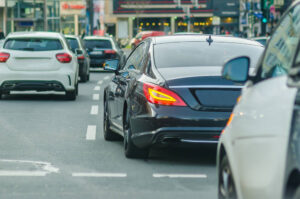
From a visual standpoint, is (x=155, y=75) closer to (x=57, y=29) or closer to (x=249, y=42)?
(x=249, y=42)

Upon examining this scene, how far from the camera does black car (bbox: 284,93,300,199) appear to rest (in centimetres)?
368

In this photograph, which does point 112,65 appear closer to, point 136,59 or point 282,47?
point 136,59

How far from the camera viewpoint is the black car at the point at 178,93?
8266mm

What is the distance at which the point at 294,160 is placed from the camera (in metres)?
3.69

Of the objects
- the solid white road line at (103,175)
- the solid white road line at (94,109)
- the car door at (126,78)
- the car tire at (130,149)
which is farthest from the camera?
the solid white road line at (94,109)

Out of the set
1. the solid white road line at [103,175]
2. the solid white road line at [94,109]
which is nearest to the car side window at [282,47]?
the solid white road line at [103,175]

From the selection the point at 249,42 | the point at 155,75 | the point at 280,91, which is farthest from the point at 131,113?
the point at 280,91

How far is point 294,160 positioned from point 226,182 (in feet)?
4.85

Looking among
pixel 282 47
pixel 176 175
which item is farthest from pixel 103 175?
pixel 282 47

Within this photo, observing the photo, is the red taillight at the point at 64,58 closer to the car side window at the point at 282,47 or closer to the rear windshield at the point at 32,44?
the rear windshield at the point at 32,44

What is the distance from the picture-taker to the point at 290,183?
377 centimetres

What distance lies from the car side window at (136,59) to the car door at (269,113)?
4.67 m

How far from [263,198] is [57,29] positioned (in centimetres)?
8088

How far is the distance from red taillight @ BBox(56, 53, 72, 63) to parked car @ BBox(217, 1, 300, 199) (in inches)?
500
